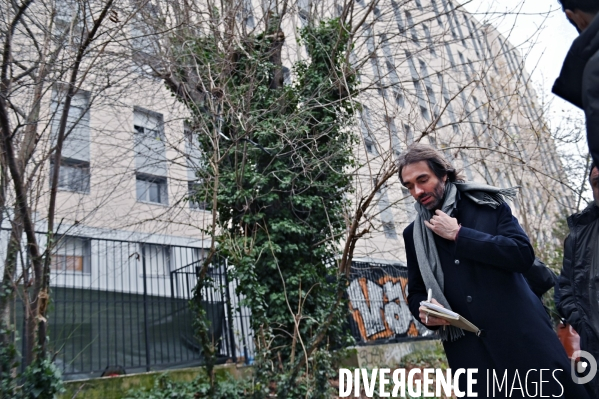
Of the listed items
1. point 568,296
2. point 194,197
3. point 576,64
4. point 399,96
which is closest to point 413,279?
point 568,296

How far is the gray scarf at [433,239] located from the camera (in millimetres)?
2578

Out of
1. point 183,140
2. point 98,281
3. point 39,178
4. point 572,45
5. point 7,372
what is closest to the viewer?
point 572,45

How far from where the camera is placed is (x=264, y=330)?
5746 millimetres

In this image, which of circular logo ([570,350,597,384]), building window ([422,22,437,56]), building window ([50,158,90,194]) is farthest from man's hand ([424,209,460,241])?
building window ([50,158,90,194])

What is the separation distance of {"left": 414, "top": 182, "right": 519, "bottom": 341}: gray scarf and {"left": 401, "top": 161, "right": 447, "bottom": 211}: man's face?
0.05 metres

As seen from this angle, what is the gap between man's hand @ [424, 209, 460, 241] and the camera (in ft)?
8.13

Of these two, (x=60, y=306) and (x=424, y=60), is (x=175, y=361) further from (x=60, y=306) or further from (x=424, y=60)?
(x=424, y=60)

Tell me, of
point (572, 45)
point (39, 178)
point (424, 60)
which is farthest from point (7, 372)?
point (424, 60)

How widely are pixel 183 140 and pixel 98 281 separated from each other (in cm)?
255

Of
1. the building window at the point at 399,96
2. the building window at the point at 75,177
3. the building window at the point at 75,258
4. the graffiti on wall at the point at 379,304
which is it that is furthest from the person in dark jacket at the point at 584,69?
the graffiti on wall at the point at 379,304

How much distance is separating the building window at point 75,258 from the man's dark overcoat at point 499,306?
211 inches

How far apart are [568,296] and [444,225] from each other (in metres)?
1.26

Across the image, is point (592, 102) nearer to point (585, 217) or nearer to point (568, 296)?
point (585, 217)

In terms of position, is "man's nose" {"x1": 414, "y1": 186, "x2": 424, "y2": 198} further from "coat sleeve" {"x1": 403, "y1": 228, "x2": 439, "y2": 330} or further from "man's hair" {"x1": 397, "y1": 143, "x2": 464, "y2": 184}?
"coat sleeve" {"x1": 403, "y1": 228, "x2": 439, "y2": 330}
